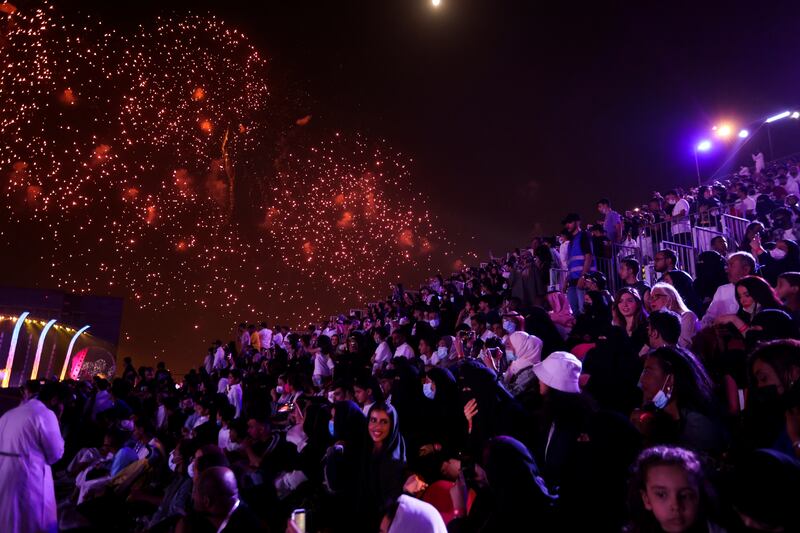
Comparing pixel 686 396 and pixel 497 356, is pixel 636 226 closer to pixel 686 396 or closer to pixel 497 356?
pixel 497 356

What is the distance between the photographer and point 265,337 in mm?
18609

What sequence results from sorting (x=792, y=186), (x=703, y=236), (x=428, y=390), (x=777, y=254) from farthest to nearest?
(x=792, y=186) → (x=703, y=236) → (x=777, y=254) → (x=428, y=390)

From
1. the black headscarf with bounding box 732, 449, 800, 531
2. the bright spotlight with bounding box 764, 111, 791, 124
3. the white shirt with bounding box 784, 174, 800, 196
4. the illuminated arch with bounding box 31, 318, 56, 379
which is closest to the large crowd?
the black headscarf with bounding box 732, 449, 800, 531

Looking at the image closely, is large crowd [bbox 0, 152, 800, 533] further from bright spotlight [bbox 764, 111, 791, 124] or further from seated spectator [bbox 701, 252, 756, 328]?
bright spotlight [bbox 764, 111, 791, 124]

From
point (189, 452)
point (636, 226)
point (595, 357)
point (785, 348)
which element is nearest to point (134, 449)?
point (189, 452)

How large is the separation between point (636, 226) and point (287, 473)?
900 centimetres

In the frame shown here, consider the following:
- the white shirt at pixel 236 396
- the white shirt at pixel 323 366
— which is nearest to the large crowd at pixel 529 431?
the white shirt at pixel 323 366

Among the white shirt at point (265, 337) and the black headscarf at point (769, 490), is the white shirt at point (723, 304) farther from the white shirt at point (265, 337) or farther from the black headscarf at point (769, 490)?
the white shirt at point (265, 337)

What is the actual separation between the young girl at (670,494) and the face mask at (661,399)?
1.20 metres

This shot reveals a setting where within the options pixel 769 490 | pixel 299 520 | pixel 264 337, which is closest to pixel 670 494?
pixel 769 490

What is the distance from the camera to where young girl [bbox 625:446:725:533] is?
98.0 inches

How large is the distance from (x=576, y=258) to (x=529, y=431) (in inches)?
227

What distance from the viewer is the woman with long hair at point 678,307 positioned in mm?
5680

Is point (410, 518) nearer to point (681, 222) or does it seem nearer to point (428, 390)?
point (428, 390)
